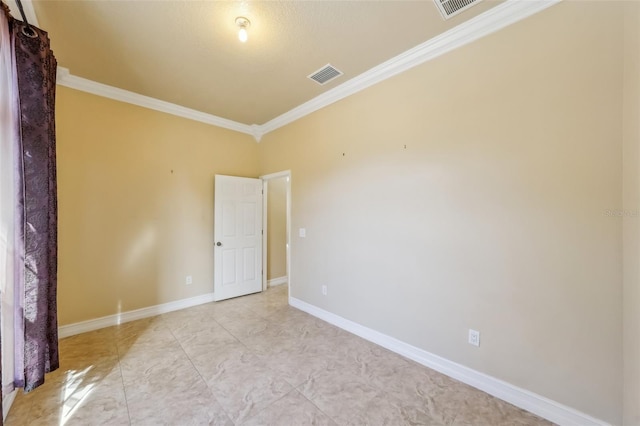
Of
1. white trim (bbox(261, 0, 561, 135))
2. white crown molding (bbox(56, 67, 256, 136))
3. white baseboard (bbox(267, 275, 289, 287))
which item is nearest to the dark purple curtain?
white crown molding (bbox(56, 67, 256, 136))

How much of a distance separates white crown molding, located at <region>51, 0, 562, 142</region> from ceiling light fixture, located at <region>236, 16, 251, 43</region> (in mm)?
1309

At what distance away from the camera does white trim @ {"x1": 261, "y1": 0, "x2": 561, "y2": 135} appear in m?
1.90

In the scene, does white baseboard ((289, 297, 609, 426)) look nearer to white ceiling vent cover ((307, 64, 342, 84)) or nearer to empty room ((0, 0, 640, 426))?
empty room ((0, 0, 640, 426))

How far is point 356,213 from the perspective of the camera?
3027 mm

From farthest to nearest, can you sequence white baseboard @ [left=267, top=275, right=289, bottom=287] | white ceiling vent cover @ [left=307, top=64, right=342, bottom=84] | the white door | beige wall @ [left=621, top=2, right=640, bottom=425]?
1. white baseboard @ [left=267, top=275, right=289, bottom=287]
2. the white door
3. white ceiling vent cover @ [left=307, top=64, right=342, bottom=84]
4. beige wall @ [left=621, top=2, right=640, bottom=425]

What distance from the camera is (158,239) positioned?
3.62 m

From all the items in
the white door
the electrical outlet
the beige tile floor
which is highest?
the white door

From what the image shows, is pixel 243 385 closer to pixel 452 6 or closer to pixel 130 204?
pixel 130 204

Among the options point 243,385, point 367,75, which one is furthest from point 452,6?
point 243,385

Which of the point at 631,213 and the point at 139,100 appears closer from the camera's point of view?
the point at 631,213

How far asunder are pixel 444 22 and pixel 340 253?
247cm

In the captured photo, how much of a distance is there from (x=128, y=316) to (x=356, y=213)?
127 inches

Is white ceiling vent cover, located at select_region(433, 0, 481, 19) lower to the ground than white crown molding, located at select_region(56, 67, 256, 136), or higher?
higher

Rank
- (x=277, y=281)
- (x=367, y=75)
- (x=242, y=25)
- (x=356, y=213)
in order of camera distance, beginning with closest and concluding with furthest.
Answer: (x=242, y=25), (x=367, y=75), (x=356, y=213), (x=277, y=281)
